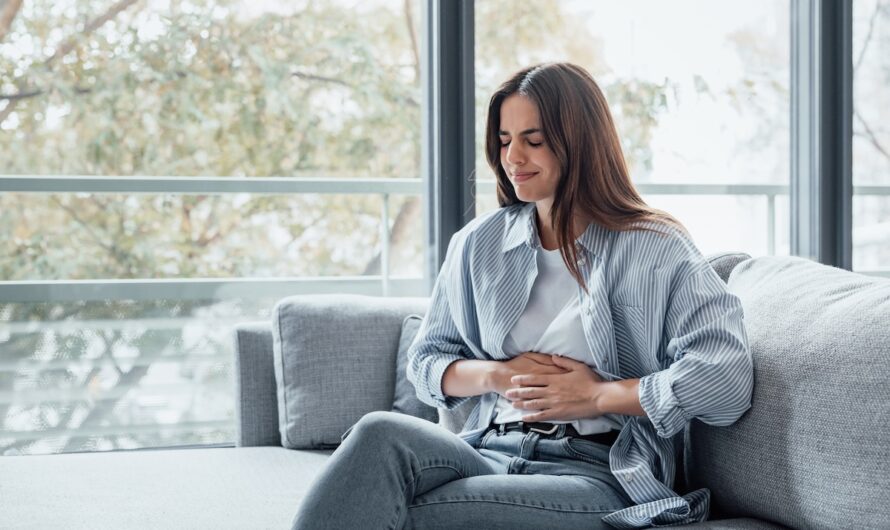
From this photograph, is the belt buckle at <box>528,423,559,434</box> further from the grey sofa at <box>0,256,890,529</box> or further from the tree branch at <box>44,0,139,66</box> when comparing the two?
the tree branch at <box>44,0,139,66</box>

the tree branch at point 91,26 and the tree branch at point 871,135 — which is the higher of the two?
the tree branch at point 91,26

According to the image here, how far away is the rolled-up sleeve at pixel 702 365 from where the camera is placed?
1505 mm

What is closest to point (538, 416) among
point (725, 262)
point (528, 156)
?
point (528, 156)

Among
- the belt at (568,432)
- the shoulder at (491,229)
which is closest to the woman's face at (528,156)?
the shoulder at (491,229)

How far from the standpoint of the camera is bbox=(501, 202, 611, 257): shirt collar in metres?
1.70

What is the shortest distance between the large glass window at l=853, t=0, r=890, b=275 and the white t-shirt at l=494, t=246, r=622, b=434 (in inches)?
69.2

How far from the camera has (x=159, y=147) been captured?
8.65 ft

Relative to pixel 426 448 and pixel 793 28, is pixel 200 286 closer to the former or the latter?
pixel 426 448

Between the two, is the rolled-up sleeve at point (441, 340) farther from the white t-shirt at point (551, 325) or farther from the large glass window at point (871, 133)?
the large glass window at point (871, 133)

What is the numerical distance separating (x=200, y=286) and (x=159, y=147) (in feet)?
1.36

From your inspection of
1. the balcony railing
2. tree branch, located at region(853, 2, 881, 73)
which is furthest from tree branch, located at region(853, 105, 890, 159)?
the balcony railing

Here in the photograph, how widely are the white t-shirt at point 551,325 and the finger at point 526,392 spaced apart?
0.14 feet

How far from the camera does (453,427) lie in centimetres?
209

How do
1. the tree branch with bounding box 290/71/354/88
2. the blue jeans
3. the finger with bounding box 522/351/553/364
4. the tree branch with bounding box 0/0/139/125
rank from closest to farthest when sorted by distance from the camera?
the blue jeans < the finger with bounding box 522/351/553/364 < the tree branch with bounding box 0/0/139/125 < the tree branch with bounding box 290/71/354/88
